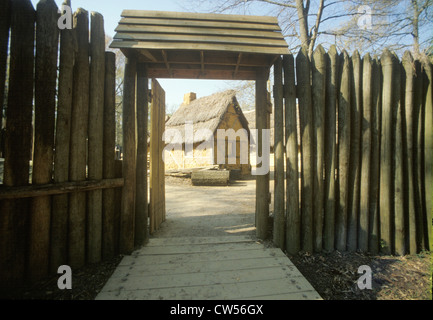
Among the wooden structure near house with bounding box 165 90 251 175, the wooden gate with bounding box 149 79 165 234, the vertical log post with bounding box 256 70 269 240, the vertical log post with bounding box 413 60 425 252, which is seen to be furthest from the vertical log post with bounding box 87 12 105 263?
the wooden structure near house with bounding box 165 90 251 175

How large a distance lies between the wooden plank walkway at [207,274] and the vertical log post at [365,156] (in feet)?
4.08

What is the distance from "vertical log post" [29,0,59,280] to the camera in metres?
2.24

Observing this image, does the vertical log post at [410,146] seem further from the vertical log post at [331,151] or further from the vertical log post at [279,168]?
the vertical log post at [279,168]

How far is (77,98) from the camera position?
2.52m

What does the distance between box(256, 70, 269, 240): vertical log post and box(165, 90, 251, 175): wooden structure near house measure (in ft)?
34.1

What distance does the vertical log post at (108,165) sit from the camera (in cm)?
275

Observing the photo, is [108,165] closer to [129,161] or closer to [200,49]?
[129,161]

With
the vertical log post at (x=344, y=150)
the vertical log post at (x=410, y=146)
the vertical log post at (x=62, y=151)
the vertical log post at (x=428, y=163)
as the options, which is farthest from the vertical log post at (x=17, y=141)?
the vertical log post at (x=428, y=163)

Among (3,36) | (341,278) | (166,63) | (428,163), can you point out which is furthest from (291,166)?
(3,36)

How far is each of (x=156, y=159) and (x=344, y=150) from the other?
301 centimetres

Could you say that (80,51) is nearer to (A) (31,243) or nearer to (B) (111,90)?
(B) (111,90)

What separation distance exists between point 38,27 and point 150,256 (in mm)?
2932
